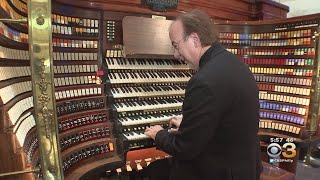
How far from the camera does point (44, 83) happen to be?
3.68 ft

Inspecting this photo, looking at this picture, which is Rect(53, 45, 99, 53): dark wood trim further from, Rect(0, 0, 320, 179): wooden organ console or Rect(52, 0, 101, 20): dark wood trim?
Rect(52, 0, 101, 20): dark wood trim

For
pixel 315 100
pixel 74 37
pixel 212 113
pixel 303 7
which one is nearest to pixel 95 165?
pixel 74 37

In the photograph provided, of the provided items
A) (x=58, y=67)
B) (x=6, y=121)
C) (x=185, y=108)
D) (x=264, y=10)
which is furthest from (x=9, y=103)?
(x=264, y=10)

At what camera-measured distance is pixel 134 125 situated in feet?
9.14

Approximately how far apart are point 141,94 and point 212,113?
1.66 m

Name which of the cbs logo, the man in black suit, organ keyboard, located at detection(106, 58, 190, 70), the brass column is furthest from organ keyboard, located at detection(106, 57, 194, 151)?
the cbs logo

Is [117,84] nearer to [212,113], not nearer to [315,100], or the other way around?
[212,113]

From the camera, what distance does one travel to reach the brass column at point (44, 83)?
1078 millimetres

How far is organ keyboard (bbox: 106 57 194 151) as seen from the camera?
9.05ft

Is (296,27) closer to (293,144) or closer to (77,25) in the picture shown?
(293,144)

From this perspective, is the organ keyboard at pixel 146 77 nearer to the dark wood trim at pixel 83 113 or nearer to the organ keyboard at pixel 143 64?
the organ keyboard at pixel 143 64

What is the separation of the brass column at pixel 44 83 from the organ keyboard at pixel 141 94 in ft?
4.71

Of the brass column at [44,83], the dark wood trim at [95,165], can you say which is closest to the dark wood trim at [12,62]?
the brass column at [44,83]

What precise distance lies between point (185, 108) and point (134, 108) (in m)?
1.38
